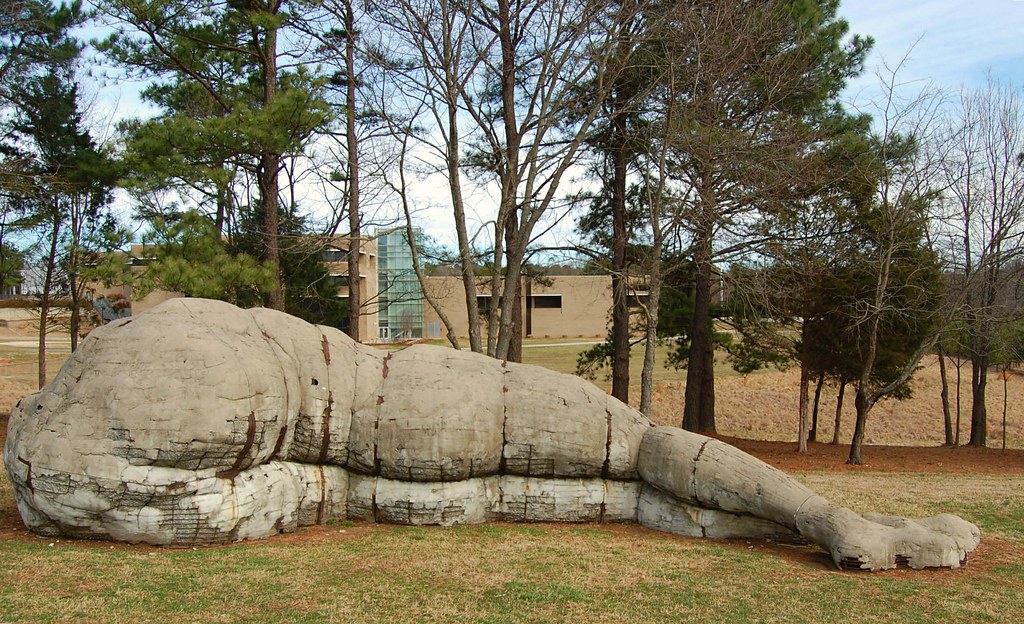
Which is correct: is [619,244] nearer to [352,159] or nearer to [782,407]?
[352,159]

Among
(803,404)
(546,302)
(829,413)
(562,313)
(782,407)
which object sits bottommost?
(829,413)

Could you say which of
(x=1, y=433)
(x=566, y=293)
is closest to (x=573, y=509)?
(x=1, y=433)

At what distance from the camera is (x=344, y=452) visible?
10.2 meters

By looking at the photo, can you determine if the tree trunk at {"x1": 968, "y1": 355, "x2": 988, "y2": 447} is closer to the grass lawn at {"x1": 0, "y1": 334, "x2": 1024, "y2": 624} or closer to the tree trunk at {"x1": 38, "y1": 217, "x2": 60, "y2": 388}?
the grass lawn at {"x1": 0, "y1": 334, "x2": 1024, "y2": 624}

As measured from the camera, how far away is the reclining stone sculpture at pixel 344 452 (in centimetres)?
831

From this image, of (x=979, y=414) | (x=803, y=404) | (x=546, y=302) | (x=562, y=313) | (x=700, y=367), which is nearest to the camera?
(x=803, y=404)

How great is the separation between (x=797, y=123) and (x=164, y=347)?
14.8 meters

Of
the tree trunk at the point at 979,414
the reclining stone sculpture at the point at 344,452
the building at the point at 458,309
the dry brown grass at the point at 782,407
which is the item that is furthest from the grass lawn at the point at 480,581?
the building at the point at 458,309

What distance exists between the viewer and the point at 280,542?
9016 millimetres

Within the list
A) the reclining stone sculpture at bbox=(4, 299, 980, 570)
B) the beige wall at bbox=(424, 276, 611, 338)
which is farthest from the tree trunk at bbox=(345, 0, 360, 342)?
the beige wall at bbox=(424, 276, 611, 338)

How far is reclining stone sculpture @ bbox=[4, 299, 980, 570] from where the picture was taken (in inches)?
327

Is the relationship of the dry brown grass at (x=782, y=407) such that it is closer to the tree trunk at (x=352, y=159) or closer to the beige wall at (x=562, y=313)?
the tree trunk at (x=352, y=159)

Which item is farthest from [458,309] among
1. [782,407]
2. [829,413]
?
[829,413]

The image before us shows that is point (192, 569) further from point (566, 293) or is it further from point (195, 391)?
point (566, 293)
